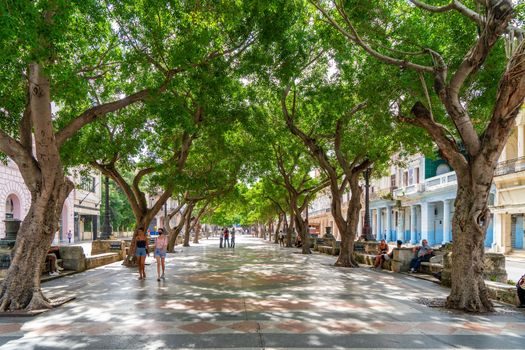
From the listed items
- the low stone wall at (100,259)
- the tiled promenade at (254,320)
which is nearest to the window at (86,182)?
the low stone wall at (100,259)

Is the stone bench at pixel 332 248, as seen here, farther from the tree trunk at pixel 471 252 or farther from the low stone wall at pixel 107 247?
the tree trunk at pixel 471 252

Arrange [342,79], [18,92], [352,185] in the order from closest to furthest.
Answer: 1. [18,92]
2. [342,79]
3. [352,185]

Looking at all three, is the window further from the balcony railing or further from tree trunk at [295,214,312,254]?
the balcony railing

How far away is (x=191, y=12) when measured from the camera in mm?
11539

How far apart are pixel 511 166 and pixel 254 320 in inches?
982

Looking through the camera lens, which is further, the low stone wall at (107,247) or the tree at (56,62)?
the low stone wall at (107,247)

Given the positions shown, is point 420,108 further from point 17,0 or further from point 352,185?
point 352,185

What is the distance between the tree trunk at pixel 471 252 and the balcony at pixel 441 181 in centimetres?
2483

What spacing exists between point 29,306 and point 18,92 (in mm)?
5411

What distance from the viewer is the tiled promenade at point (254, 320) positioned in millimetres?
6910

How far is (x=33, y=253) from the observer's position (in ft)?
31.5

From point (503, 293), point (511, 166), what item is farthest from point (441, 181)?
point (503, 293)

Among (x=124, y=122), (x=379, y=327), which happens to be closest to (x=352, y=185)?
(x=124, y=122)

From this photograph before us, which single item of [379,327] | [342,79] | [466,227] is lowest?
[379,327]
